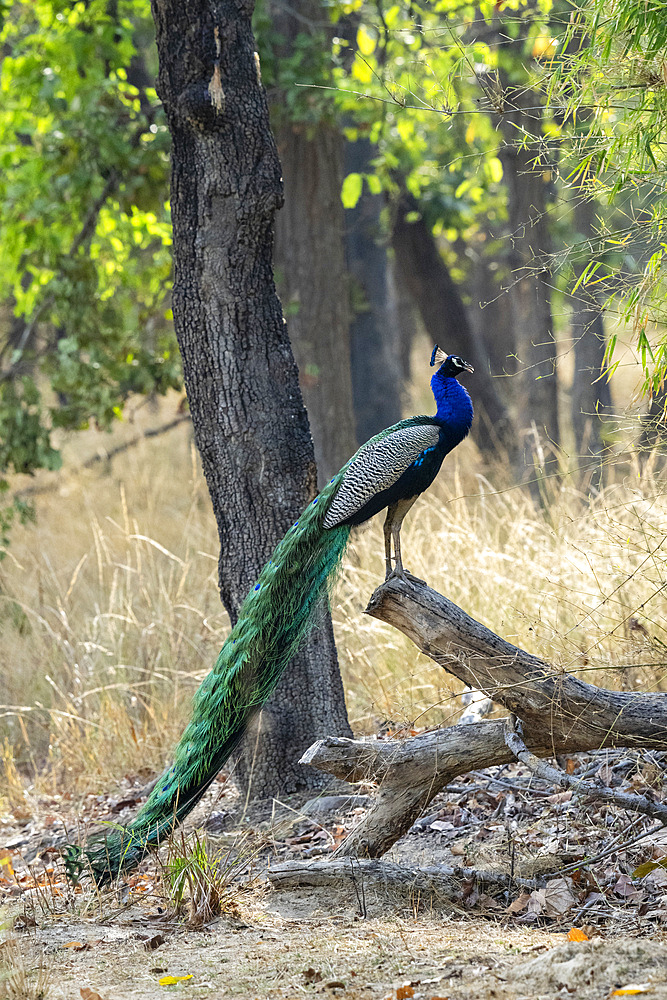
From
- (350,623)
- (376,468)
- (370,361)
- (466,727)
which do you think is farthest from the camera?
(370,361)

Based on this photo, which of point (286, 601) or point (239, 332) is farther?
point (239, 332)

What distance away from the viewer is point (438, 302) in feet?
35.1

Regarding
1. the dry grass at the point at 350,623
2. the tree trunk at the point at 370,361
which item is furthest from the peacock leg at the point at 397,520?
the tree trunk at the point at 370,361

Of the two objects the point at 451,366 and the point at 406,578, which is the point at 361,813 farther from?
the point at 451,366

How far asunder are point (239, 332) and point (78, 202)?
3494 millimetres

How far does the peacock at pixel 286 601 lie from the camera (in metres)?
3.79

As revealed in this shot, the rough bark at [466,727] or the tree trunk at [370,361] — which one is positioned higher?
the tree trunk at [370,361]

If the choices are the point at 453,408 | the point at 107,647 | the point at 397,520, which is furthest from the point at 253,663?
the point at 107,647

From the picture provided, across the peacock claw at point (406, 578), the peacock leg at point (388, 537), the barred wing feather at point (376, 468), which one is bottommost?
the peacock claw at point (406, 578)

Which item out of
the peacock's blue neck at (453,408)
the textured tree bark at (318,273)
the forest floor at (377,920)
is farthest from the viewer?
the textured tree bark at (318,273)

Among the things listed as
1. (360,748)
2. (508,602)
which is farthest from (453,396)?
(508,602)

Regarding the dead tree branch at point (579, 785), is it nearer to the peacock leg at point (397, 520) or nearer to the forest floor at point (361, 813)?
the forest floor at point (361, 813)

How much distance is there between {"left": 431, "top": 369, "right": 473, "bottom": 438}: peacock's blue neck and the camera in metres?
3.89

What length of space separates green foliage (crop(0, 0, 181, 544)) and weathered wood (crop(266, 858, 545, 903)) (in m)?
4.45
